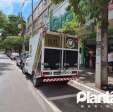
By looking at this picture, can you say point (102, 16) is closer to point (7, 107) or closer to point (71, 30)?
point (7, 107)

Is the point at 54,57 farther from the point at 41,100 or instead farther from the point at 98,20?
the point at 41,100

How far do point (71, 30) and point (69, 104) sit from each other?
547 inches

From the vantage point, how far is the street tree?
16.1m

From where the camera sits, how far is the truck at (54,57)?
58.5 ft

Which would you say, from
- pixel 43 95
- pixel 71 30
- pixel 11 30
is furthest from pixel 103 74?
pixel 11 30

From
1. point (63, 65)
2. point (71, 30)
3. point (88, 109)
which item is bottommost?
point (88, 109)

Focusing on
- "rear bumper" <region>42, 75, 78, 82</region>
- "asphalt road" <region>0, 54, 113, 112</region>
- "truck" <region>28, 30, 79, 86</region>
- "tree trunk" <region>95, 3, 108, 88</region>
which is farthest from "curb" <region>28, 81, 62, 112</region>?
"tree trunk" <region>95, 3, 108, 88</region>

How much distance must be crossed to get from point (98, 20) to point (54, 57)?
129 inches

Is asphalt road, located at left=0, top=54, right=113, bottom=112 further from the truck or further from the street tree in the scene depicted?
the street tree

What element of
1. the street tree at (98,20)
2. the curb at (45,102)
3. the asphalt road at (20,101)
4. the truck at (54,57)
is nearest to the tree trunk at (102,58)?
the street tree at (98,20)

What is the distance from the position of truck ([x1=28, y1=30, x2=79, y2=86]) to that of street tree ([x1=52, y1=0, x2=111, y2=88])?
5.58ft

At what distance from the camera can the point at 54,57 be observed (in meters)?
18.4

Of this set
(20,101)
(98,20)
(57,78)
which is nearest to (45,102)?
(20,101)

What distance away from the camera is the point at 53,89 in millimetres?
17953
